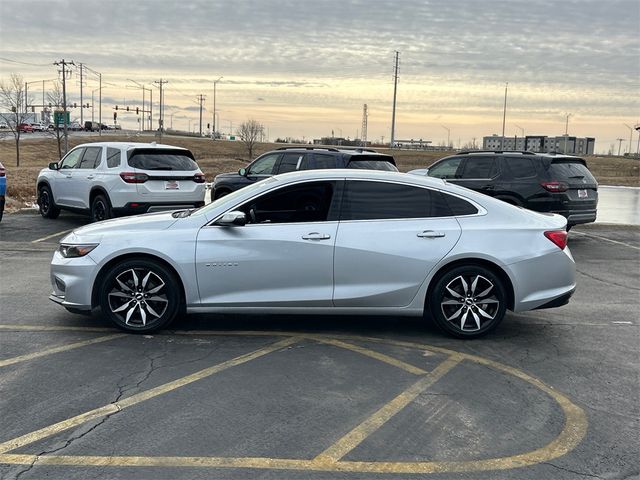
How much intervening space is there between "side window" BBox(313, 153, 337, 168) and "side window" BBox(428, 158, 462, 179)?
2.24 meters

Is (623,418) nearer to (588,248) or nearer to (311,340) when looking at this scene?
(311,340)

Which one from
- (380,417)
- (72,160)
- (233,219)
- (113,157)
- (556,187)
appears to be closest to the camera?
(380,417)

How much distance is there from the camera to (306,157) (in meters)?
12.7

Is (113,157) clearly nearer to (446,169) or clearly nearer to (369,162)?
(369,162)

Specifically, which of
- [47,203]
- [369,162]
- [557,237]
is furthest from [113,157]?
[557,237]

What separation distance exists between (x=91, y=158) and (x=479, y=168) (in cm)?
795

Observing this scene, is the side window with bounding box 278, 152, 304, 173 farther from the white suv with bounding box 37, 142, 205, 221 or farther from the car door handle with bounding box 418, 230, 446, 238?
the car door handle with bounding box 418, 230, 446, 238

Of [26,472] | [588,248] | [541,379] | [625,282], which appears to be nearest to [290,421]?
[26,472]

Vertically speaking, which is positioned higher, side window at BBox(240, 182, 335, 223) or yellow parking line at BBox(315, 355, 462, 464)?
side window at BBox(240, 182, 335, 223)

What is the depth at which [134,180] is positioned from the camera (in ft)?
38.7

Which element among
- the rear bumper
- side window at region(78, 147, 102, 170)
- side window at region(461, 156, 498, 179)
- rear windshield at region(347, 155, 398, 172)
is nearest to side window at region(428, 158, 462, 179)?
side window at region(461, 156, 498, 179)

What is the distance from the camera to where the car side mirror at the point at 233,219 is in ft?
18.3

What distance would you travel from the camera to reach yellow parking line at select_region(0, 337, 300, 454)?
3.68 meters

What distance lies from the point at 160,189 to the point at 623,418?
956 cm
